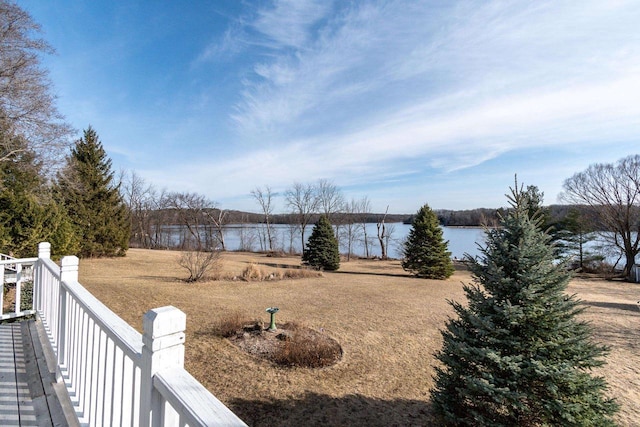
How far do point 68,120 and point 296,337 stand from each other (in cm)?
1254

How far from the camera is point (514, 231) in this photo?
3.02 metres

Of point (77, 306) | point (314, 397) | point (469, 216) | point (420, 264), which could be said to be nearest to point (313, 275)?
point (420, 264)

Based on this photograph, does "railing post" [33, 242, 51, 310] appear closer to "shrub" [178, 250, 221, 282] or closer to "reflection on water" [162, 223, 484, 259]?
"shrub" [178, 250, 221, 282]

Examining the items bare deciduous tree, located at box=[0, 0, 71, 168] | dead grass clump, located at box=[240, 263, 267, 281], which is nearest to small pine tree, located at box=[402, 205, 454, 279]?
dead grass clump, located at box=[240, 263, 267, 281]

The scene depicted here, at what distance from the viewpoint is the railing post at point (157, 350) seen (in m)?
1.06

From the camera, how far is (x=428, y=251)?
15766mm

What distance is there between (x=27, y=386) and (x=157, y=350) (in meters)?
2.56

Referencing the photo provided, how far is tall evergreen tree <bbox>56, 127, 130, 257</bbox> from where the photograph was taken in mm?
16562

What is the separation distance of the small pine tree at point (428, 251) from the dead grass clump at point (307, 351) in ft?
36.6

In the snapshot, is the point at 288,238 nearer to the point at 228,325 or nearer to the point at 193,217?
the point at 193,217

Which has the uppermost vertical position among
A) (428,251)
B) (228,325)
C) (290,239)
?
(428,251)

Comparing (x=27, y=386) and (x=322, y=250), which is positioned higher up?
(x=27, y=386)

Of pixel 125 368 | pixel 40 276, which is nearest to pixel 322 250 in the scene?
pixel 40 276

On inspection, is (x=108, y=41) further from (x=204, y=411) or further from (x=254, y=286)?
(x=204, y=411)
